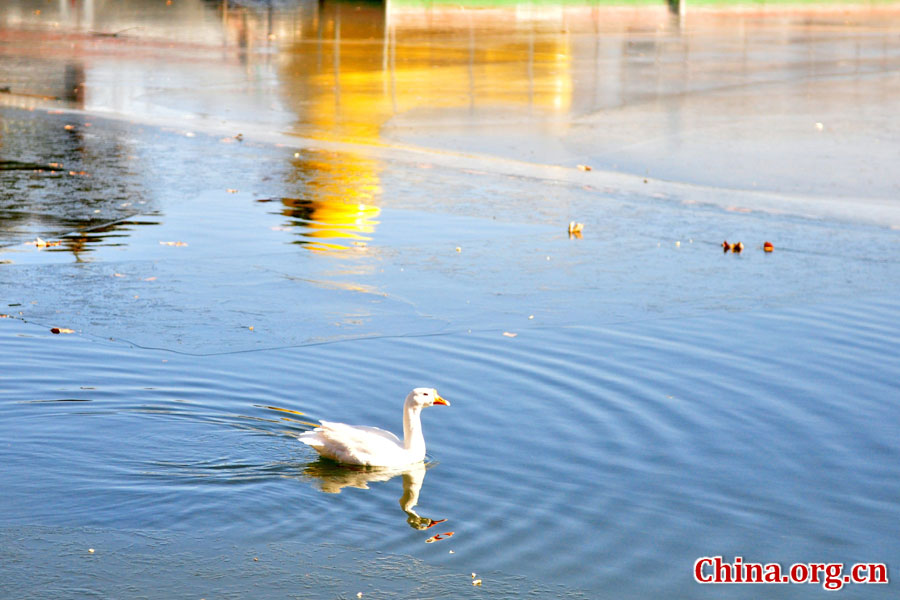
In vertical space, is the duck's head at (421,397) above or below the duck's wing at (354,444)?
above

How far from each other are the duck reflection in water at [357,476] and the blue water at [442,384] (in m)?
0.03

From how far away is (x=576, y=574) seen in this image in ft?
18.8

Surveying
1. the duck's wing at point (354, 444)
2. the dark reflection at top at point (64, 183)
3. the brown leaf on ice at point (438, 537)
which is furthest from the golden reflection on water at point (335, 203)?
the brown leaf on ice at point (438, 537)

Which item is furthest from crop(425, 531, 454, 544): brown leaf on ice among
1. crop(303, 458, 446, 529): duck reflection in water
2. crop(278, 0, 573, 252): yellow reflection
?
crop(278, 0, 573, 252): yellow reflection

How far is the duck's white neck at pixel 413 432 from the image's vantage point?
710 centimetres

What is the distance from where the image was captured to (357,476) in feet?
23.4

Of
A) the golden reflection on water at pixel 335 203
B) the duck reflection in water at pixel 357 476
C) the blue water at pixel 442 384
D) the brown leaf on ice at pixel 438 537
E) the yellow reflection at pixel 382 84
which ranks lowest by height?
the duck reflection in water at pixel 357 476

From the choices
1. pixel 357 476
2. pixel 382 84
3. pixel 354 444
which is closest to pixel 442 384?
pixel 357 476

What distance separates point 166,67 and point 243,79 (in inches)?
95.2

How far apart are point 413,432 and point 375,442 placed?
0.85 feet

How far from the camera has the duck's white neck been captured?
7.10m

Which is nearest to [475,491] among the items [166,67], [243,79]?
[243,79]

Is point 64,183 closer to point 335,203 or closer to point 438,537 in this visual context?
point 335,203

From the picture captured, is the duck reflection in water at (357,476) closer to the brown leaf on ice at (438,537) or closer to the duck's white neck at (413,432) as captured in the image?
the duck's white neck at (413,432)
